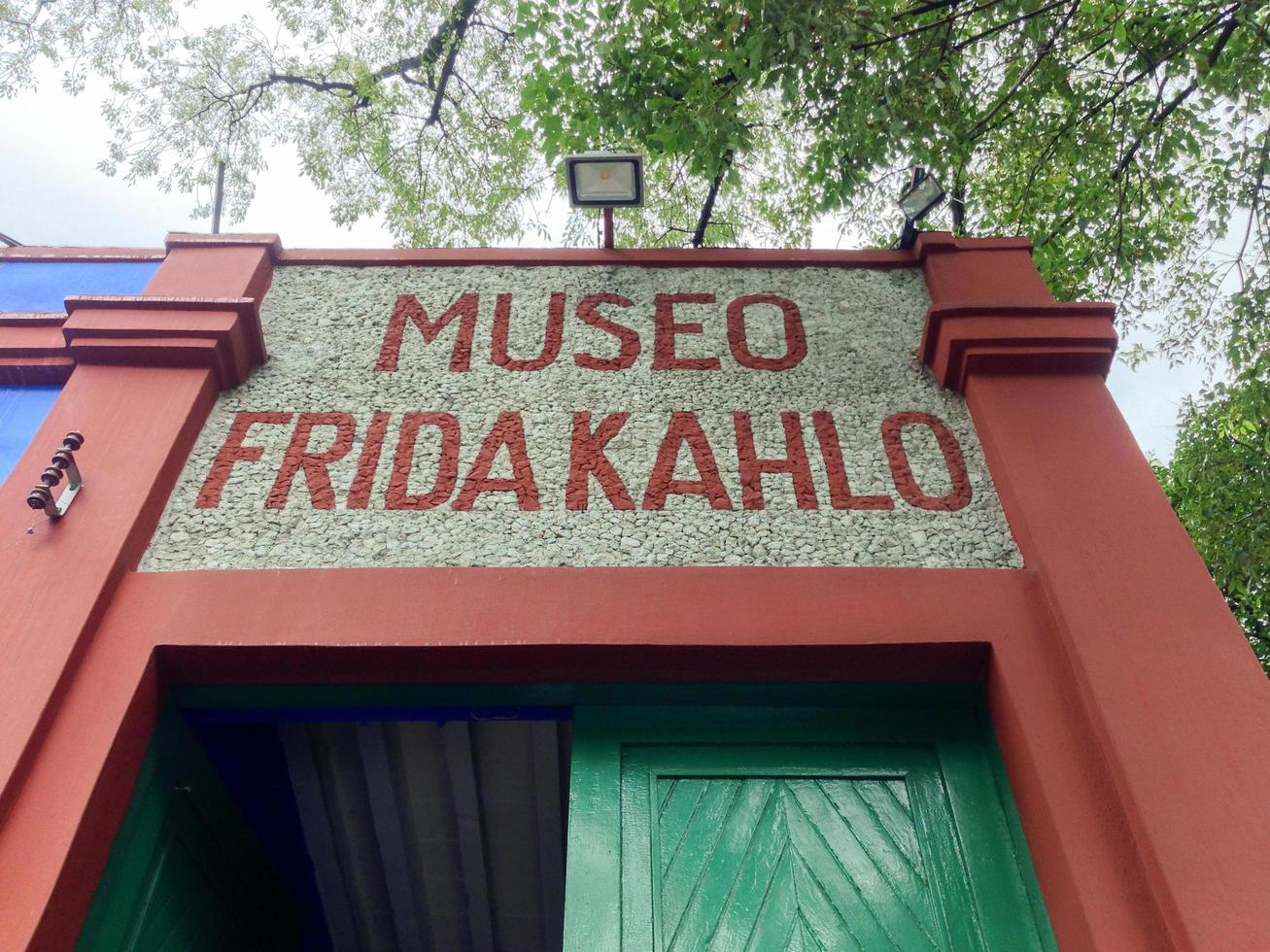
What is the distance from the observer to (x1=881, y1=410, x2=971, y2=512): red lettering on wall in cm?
356

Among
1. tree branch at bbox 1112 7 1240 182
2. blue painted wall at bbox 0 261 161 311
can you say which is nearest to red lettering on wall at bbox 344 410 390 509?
blue painted wall at bbox 0 261 161 311

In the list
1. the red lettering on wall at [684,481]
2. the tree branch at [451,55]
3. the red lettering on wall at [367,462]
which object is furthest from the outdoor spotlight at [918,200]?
the tree branch at [451,55]

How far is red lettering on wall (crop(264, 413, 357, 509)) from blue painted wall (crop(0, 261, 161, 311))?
1373mm

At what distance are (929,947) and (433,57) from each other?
9.31 m

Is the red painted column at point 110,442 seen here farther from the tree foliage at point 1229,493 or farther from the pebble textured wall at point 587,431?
the tree foliage at point 1229,493

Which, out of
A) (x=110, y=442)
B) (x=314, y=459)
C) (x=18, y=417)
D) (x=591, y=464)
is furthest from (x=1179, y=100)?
(x=18, y=417)

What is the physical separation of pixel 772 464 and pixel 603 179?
63.1 inches

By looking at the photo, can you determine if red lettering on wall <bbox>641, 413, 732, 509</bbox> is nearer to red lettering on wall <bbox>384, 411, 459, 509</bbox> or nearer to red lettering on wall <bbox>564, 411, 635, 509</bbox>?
red lettering on wall <bbox>564, 411, 635, 509</bbox>

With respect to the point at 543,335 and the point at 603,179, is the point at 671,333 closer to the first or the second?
the point at 543,335

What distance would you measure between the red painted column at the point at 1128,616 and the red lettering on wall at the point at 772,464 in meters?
0.67

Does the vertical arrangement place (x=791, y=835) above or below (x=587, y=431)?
below

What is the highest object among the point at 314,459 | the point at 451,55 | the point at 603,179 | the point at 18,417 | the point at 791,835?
the point at 451,55

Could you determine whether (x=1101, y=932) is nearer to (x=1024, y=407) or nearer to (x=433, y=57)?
(x=1024, y=407)

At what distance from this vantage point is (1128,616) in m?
3.05
